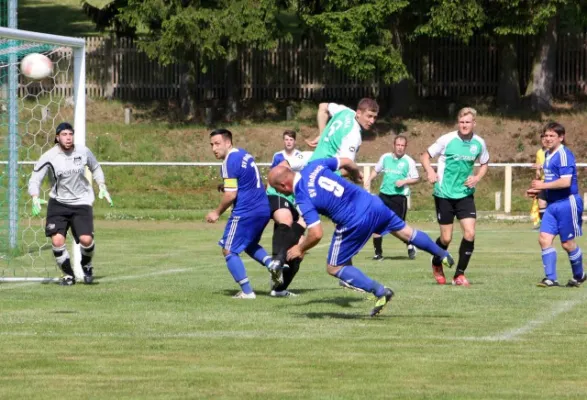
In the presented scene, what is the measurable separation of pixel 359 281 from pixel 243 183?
2.52 metres

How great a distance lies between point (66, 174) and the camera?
15852 mm

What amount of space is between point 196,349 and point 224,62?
36.5 m

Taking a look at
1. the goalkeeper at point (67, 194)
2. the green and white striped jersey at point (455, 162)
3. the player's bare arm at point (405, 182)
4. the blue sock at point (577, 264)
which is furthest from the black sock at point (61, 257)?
the player's bare arm at point (405, 182)

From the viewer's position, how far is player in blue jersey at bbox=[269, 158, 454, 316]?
38.1 ft

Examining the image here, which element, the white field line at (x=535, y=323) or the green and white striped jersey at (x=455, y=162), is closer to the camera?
the white field line at (x=535, y=323)

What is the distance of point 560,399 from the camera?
8.37m

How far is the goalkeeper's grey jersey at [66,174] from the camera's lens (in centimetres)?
1583

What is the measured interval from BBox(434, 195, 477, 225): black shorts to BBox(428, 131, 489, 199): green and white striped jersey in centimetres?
6

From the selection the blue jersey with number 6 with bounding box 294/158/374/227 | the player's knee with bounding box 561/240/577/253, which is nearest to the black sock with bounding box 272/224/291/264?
the blue jersey with number 6 with bounding box 294/158/374/227

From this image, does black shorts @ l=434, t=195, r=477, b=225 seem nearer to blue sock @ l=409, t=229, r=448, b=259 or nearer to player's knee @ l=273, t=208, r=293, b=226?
player's knee @ l=273, t=208, r=293, b=226

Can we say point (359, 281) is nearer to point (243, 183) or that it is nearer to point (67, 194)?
point (243, 183)

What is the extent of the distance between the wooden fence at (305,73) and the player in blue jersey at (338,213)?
3387cm

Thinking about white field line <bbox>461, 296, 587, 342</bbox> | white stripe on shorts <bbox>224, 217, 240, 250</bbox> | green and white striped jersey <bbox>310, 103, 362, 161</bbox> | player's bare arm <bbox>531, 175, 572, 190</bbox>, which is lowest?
white field line <bbox>461, 296, 587, 342</bbox>

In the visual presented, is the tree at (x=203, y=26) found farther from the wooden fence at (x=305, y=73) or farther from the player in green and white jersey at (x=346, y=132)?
the player in green and white jersey at (x=346, y=132)
